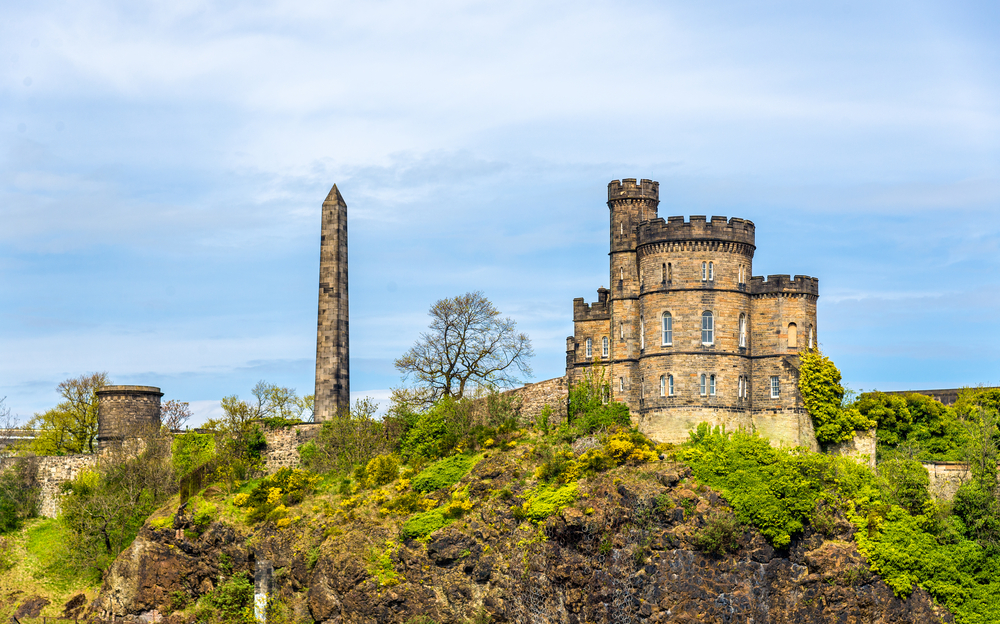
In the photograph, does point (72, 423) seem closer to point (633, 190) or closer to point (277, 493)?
point (277, 493)

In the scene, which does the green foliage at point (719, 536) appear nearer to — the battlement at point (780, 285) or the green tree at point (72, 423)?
the battlement at point (780, 285)

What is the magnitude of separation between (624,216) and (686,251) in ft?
20.7

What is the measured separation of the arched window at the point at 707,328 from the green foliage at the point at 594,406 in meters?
6.22

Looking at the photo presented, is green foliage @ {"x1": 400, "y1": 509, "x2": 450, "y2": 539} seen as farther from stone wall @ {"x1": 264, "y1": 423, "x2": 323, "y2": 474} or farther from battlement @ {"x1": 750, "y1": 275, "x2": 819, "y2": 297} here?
battlement @ {"x1": 750, "y1": 275, "x2": 819, "y2": 297}

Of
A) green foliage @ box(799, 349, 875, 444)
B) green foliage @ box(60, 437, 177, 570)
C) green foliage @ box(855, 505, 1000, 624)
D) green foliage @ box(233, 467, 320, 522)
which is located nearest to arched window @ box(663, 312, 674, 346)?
green foliage @ box(799, 349, 875, 444)

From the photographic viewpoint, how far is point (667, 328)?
7112 centimetres

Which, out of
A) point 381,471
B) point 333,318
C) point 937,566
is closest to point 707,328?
point 937,566

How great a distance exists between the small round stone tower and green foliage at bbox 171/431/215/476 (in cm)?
232

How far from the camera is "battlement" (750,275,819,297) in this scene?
72.8m

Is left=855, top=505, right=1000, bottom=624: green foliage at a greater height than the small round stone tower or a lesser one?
lesser

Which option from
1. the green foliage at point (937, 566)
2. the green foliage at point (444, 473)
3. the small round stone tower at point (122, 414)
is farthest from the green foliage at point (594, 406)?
the small round stone tower at point (122, 414)

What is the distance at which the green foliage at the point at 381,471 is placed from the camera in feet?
248

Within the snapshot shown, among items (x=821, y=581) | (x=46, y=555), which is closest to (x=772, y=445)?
(x=821, y=581)

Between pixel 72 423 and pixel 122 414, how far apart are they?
45.8 feet
